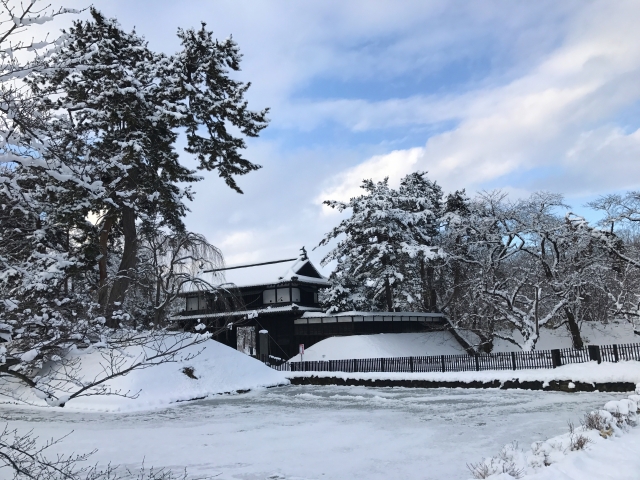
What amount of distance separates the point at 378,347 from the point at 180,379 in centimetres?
1490

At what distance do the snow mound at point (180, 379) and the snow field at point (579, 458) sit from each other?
1159 centimetres

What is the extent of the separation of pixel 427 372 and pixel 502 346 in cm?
1693

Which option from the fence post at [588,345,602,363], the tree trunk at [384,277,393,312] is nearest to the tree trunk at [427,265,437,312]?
the tree trunk at [384,277,393,312]

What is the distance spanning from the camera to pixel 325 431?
36.5 feet

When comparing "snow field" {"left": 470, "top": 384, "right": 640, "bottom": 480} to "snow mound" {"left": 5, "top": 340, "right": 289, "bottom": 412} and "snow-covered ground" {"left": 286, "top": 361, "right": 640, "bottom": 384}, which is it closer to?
"snow-covered ground" {"left": 286, "top": 361, "right": 640, "bottom": 384}

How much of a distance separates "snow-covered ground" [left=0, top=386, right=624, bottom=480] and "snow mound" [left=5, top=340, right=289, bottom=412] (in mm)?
915

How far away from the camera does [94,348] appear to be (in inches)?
189

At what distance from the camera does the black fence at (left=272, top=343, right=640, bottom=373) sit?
1912cm

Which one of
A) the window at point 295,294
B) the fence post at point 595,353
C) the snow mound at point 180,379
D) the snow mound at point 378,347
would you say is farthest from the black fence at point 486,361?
the window at point 295,294

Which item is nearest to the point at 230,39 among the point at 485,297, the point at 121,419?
the point at 121,419

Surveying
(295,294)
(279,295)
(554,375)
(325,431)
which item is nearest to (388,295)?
(295,294)

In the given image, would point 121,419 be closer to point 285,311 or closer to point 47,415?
point 47,415

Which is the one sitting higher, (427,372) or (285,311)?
(285,311)

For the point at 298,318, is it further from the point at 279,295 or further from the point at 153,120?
the point at 153,120
